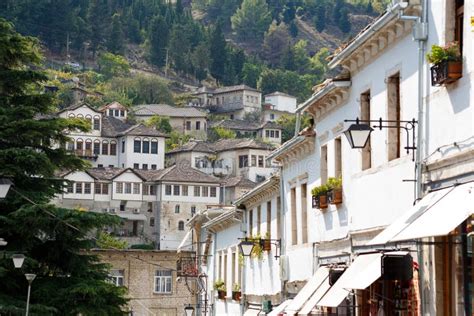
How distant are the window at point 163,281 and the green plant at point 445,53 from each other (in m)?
57.3

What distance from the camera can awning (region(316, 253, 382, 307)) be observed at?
693 inches

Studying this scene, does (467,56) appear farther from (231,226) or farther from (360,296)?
(231,226)

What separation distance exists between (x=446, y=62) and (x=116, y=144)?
5189 inches

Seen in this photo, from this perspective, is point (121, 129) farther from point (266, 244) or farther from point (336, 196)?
point (336, 196)

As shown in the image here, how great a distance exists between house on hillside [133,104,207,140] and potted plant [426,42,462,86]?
565 feet

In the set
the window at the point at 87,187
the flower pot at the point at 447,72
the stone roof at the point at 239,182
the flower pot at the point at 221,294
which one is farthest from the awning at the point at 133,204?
the flower pot at the point at 447,72

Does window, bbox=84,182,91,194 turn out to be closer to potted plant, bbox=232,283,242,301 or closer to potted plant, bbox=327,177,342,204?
potted plant, bbox=232,283,242,301

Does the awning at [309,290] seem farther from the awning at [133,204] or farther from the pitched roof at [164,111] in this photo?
the pitched roof at [164,111]

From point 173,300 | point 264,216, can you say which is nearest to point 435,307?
point 264,216

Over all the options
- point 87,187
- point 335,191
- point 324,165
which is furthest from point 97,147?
point 335,191

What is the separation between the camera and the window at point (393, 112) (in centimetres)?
1906

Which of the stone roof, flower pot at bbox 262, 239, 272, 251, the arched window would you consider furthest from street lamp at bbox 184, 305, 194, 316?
the arched window

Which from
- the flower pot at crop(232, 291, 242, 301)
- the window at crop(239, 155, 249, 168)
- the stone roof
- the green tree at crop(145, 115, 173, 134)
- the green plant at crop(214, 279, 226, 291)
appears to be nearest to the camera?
the flower pot at crop(232, 291, 242, 301)

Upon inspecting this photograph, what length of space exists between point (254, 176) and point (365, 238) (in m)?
128
